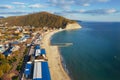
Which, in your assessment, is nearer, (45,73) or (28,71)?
(45,73)

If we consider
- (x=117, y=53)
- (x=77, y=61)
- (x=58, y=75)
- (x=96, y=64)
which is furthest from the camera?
(x=117, y=53)

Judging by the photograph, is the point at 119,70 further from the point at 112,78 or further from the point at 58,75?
the point at 58,75

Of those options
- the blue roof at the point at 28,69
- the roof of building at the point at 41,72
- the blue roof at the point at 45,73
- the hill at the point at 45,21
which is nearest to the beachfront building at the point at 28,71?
the blue roof at the point at 28,69

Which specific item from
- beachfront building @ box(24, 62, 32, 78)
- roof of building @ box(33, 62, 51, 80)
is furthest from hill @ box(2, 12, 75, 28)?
beachfront building @ box(24, 62, 32, 78)

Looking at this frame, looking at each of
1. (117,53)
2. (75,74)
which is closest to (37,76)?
(75,74)

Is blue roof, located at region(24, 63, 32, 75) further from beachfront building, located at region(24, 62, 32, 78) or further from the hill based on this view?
the hill

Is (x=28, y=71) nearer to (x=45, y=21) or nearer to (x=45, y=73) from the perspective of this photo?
(x=45, y=73)

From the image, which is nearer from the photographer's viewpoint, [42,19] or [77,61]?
[77,61]

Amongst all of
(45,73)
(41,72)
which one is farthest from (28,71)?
(45,73)
